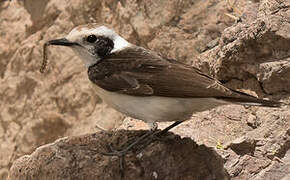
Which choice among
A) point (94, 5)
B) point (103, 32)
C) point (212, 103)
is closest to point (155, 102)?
point (212, 103)

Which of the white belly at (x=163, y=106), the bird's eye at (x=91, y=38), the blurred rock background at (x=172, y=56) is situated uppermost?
the bird's eye at (x=91, y=38)

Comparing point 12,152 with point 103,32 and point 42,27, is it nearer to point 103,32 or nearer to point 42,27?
point 42,27

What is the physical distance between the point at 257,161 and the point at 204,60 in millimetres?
1755

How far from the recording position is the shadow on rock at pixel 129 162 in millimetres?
4469

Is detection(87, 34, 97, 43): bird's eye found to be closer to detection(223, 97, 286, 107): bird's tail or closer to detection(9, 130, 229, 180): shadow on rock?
detection(9, 130, 229, 180): shadow on rock

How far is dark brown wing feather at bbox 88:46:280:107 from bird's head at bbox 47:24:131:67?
8 cm

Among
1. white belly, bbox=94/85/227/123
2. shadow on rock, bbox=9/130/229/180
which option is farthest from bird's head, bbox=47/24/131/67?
shadow on rock, bbox=9/130/229/180

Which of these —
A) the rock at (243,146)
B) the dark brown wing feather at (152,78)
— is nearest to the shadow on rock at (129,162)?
the rock at (243,146)

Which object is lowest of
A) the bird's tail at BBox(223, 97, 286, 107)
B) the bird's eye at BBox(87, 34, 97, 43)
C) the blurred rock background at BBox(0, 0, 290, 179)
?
the blurred rock background at BBox(0, 0, 290, 179)

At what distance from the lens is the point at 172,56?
6.79 meters

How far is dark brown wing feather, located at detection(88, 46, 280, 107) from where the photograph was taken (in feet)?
14.6

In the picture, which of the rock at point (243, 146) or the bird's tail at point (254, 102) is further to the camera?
the rock at point (243, 146)

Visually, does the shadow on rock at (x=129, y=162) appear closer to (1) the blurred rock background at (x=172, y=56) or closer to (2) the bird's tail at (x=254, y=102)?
(1) the blurred rock background at (x=172, y=56)

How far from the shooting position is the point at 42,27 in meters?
7.95
